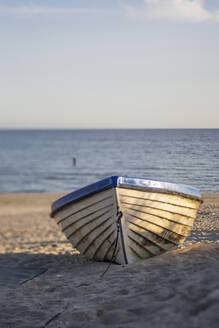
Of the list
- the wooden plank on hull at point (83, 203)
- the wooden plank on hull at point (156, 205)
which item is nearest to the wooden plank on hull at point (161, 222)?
the wooden plank on hull at point (156, 205)

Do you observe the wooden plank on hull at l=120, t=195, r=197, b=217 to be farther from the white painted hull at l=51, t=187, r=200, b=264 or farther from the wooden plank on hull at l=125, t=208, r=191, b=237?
the wooden plank on hull at l=125, t=208, r=191, b=237

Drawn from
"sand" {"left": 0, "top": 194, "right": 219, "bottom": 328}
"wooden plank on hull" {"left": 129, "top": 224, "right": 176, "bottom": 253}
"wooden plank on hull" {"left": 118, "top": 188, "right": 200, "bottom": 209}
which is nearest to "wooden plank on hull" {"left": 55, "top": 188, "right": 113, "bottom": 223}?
"wooden plank on hull" {"left": 118, "top": 188, "right": 200, "bottom": 209}

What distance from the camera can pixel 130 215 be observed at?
16.5ft

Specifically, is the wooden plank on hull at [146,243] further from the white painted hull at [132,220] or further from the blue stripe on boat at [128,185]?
the blue stripe on boat at [128,185]

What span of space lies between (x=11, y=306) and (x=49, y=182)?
2079cm

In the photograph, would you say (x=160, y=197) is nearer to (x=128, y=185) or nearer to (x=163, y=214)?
(x=163, y=214)

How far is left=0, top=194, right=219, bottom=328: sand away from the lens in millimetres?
2979

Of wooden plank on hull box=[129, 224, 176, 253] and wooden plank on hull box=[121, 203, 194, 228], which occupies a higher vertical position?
wooden plank on hull box=[121, 203, 194, 228]

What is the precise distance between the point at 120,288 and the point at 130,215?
4.04 feet

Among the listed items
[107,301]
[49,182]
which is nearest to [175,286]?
[107,301]

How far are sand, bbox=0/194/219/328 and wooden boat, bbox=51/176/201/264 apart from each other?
22cm

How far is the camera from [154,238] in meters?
5.26

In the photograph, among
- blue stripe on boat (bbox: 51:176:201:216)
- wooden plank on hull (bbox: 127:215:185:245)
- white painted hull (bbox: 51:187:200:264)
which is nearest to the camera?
blue stripe on boat (bbox: 51:176:201:216)

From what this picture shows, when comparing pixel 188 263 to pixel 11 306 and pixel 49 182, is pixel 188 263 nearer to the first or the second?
pixel 11 306
